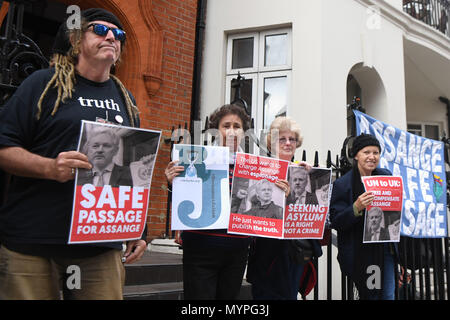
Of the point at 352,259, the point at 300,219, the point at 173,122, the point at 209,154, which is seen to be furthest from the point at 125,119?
the point at 173,122

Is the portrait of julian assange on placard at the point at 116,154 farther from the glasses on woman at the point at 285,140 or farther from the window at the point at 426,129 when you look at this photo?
the window at the point at 426,129

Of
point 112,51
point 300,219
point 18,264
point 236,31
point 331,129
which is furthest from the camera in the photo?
point 236,31

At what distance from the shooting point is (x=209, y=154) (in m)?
2.32

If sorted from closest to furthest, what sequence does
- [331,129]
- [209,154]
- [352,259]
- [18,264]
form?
1. [18,264]
2. [209,154]
3. [352,259]
4. [331,129]

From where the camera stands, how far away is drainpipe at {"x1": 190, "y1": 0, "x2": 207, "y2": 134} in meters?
6.39

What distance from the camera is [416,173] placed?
4430mm

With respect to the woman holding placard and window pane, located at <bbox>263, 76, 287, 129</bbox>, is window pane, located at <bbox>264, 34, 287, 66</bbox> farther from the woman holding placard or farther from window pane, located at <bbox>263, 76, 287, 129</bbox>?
the woman holding placard

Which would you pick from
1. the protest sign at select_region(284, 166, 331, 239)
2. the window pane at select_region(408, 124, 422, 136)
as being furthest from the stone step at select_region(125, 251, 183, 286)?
the window pane at select_region(408, 124, 422, 136)

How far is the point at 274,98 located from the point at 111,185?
4.98 m

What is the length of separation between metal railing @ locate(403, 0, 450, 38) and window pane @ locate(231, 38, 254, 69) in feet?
14.1

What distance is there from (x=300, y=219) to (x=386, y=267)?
1.00 m

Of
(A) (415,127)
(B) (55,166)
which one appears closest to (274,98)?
→ (B) (55,166)

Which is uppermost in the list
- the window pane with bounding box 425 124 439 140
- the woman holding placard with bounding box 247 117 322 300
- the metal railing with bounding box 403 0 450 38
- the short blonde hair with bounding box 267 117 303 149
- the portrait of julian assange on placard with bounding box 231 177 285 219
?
the metal railing with bounding box 403 0 450 38

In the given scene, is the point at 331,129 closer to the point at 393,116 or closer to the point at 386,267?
the point at 393,116
